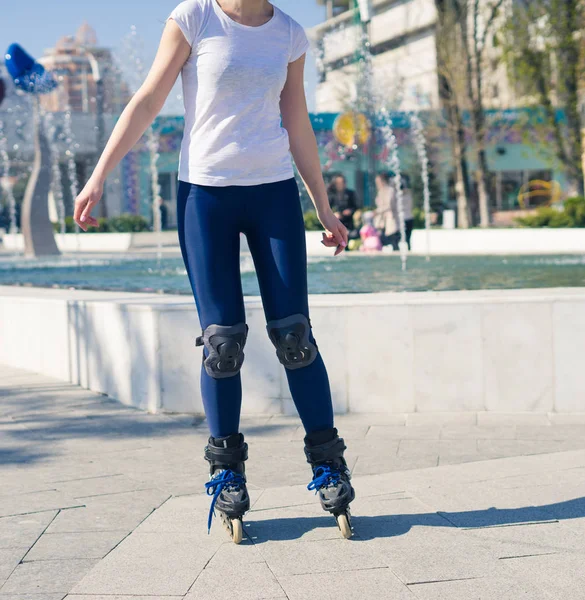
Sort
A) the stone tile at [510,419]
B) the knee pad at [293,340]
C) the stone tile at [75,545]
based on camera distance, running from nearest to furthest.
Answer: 1. the stone tile at [75,545]
2. the knee pad at [293,340]
3. the stone tile at [510,419]

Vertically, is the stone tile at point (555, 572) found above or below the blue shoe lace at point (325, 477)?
below

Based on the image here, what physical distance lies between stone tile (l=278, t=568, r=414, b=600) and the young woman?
0.34 m

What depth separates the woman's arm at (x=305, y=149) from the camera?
3291mm

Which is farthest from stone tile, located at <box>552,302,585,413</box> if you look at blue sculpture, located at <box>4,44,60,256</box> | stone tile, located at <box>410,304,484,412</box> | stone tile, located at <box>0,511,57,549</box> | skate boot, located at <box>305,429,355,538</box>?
blue sculpture, located at <box>4,44,60,256</box>

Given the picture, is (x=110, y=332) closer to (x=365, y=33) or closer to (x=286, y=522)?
(x=286, y=522)

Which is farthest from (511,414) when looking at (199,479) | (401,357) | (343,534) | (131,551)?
(131,551)

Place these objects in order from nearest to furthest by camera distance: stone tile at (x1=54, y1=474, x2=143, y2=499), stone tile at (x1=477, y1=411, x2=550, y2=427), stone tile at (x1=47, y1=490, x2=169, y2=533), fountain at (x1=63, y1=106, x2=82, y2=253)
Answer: stone tile at (x1=47, y1=490, x2=169, y2=533) → stone tile at (x1=54, y1=474, x2=143, y2=499) → stone tile at (x1=477, y1=411, x2=550, y2=427) → fountain at (x1=63, y1=106, x2=82, y2=253)

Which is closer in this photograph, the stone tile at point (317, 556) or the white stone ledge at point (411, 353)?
the stone tile at point (317, 556)

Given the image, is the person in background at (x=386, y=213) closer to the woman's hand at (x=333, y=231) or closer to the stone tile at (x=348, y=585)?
the woman's hand at (x=333, y=231)

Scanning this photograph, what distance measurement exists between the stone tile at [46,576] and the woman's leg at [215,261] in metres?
0.62

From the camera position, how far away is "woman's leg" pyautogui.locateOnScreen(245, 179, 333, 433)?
309 cm

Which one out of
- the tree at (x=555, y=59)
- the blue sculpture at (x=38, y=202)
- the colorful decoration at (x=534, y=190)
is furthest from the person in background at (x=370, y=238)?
the colorful decoration at (x=534, y=190)

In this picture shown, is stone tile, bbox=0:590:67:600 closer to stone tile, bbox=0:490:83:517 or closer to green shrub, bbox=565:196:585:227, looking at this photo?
stone tile, bbox=0:490:83:517

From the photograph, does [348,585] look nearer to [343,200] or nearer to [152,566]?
[152,566]
